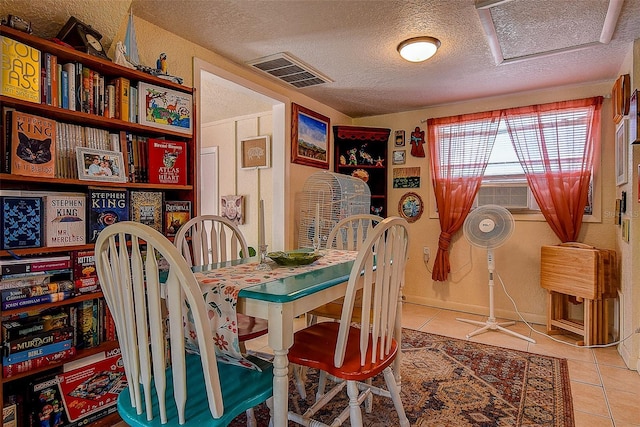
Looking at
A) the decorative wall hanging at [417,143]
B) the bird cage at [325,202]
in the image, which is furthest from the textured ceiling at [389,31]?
the bird cage at [325,202]

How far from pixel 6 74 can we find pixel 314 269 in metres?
1.48

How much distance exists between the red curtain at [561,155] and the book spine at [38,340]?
144 inches

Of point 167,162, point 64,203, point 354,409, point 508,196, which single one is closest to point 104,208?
point 64,203

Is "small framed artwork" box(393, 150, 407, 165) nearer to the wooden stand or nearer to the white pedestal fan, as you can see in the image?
the white pedestal fan

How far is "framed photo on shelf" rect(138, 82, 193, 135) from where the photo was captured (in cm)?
191

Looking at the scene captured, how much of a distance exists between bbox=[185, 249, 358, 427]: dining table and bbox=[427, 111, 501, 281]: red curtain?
8.34 feet

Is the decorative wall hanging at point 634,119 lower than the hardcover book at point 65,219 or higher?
higher

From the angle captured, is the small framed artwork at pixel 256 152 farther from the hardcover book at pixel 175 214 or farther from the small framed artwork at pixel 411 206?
the hardcover book at pixel 175 214

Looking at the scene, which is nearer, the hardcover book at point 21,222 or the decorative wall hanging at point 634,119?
the hardcover book at point 21,222

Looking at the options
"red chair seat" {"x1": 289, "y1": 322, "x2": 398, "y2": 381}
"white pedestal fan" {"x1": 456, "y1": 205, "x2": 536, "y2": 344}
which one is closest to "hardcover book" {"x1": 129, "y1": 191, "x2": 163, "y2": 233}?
"red chair seat" {"x1": 289, "y1": 322, "x2": 398, "y2": 381}

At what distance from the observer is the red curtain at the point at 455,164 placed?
358 cm

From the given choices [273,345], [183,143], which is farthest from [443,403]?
[183,143]

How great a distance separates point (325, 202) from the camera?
135 inches

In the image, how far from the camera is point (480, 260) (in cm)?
367
